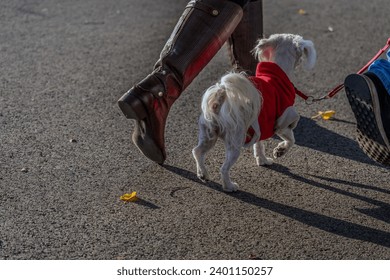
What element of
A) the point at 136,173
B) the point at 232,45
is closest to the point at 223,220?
the point at 136,173

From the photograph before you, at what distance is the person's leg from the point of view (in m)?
4.41

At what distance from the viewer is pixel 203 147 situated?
473 centimetres

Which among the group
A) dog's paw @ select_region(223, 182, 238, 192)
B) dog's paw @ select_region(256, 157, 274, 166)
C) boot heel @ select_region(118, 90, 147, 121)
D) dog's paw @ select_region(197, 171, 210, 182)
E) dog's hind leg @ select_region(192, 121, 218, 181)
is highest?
boot heel @ select_region(118, 90, 147, 121)

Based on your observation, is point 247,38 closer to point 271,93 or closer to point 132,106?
point 271,93

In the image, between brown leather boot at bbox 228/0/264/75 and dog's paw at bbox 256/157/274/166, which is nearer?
dog's paw at bbox 256/157/274/166

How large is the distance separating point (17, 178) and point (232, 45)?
5.63 ft

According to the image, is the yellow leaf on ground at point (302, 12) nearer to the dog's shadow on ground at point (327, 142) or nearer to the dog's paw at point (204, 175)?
the dog's shadow on ground at point (327, 142)

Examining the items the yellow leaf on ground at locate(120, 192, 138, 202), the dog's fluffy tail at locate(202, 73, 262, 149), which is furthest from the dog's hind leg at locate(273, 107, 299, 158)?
the yellow leaf on ground at locate(120, 192, 138, 202)

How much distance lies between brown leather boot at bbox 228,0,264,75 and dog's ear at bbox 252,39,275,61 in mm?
373

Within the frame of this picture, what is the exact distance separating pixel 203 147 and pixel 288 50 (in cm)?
83

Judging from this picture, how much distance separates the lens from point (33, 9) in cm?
895

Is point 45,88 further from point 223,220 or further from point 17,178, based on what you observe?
point 223,220

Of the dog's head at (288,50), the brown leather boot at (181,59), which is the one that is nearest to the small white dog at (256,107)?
the dog's head at (288,50)

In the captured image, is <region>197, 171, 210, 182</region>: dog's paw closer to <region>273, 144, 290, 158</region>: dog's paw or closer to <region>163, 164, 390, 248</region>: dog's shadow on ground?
<region>163, 164, 390, 248</region>: dog's shadow on ground
